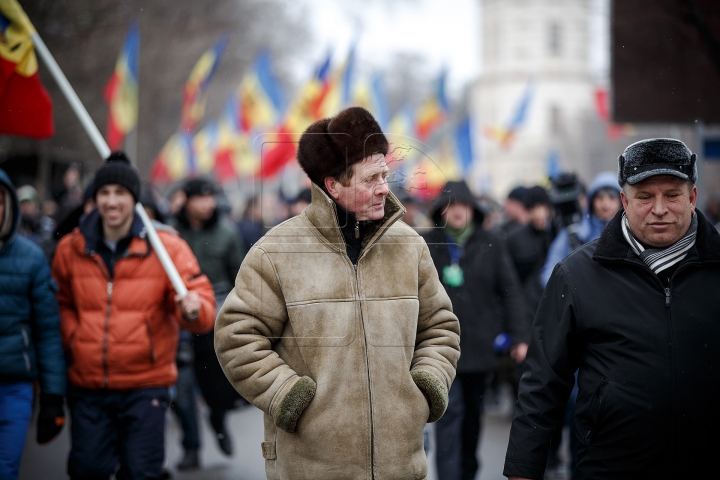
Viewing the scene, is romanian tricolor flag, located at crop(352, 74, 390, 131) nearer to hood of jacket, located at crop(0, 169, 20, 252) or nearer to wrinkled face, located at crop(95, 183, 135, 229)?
wrinkled face, located at crop(95, 183, 135, 229)

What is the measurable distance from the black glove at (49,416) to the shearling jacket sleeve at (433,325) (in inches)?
80.4

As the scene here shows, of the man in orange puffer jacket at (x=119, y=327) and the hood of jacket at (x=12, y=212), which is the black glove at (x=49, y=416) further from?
the hood of jacket at (x=12, y=212)

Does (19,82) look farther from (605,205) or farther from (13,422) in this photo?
(605,205)

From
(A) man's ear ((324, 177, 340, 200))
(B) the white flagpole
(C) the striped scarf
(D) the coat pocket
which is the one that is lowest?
(D) the coat pocket

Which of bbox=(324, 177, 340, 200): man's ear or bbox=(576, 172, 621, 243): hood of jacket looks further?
bbox=(576, 172, 621, 243): hood of jacket

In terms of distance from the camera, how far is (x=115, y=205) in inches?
185

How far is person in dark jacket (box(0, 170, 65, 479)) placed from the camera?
4.41 m

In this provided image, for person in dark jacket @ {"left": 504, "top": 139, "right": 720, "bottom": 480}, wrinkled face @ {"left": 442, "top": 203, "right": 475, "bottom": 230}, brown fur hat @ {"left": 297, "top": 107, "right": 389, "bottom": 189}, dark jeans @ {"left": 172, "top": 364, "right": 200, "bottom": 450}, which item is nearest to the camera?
person in dark jacket @ {"left": 504, "top": 139, "right": 720, "bottom": 480}

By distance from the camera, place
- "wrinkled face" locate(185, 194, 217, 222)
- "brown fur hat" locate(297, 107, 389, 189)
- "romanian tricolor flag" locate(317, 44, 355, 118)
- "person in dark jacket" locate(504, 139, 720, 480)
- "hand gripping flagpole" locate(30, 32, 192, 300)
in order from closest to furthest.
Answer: "person in dark jacket" locate(504, 139, 720, 480) < "brown fur hat" locate(297, 107, 389, 189) < "hand gripping flagpole" locate(30, 32, 192, 300) < "wrinkled face" locate(185, 194, 217, 222) < "romanian tricolor flag" locate(317, 44, 355, 118)

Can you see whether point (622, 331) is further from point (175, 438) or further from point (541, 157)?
point (541, 157)

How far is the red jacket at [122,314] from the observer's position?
179 inches

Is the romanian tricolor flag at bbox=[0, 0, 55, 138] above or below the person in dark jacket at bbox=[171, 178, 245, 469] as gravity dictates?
above

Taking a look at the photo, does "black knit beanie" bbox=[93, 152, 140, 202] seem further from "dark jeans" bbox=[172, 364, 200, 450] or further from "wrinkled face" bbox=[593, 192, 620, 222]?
"wrinkled face" bbox=[593, 192, 620, 222]

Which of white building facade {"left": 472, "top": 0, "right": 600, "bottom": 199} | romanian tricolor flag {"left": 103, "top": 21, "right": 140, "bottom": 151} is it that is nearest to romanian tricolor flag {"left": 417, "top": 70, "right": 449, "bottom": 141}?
romanian tricolor flag {"left": 103, "top": 21, "right": 140, "bottom": 151}
